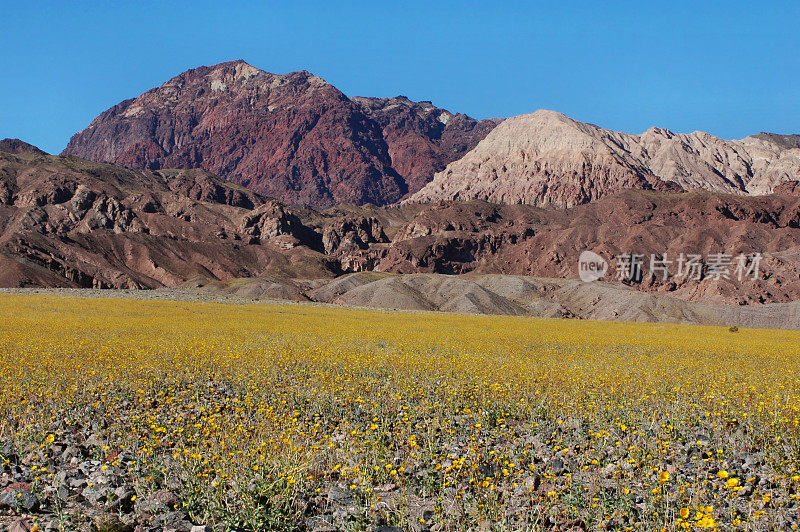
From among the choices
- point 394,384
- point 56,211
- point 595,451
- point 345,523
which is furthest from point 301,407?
point 56,211

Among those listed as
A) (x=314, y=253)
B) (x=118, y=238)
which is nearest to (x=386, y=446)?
(x=118, y=238)

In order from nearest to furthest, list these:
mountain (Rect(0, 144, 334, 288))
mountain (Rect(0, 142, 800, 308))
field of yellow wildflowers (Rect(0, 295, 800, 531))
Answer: field of yellow wildflowers (Rect(0, 295, 800, 531)) < mountain (Rect(0, 142, 800, 308)) < mountain (Rect(0, 144, 334, 288))

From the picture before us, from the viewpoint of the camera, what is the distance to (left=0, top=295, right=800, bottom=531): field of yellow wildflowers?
6.48m

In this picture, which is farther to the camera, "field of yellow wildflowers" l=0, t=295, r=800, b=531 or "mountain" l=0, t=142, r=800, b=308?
"mountain" l=0, t=142, r=800, b=308

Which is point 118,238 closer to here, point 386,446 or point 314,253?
point 314,253

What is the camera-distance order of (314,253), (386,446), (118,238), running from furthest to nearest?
(314,253) < (118,238) < (386,446)

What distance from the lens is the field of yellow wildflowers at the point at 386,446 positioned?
6484 mm

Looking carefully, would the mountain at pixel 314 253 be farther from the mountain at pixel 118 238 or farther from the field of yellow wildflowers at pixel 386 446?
the field of yellow wildflowers at pixel 386 446

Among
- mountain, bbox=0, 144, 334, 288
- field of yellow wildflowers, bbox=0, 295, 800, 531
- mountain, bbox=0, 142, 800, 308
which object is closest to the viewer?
field of yellow wildflowers, bbox=0, 295, 800, 531

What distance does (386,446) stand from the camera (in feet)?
30.4

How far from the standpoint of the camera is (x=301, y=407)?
11.4 m

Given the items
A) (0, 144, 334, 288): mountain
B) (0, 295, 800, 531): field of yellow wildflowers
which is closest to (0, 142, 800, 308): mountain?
(0, 144, 334, 288): mountain

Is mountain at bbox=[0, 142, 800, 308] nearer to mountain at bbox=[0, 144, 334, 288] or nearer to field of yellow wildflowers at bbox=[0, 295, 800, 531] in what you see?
mountain at bbox=[0, 144, 334, 288]

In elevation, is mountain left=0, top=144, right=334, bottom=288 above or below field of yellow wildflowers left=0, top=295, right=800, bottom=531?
above
